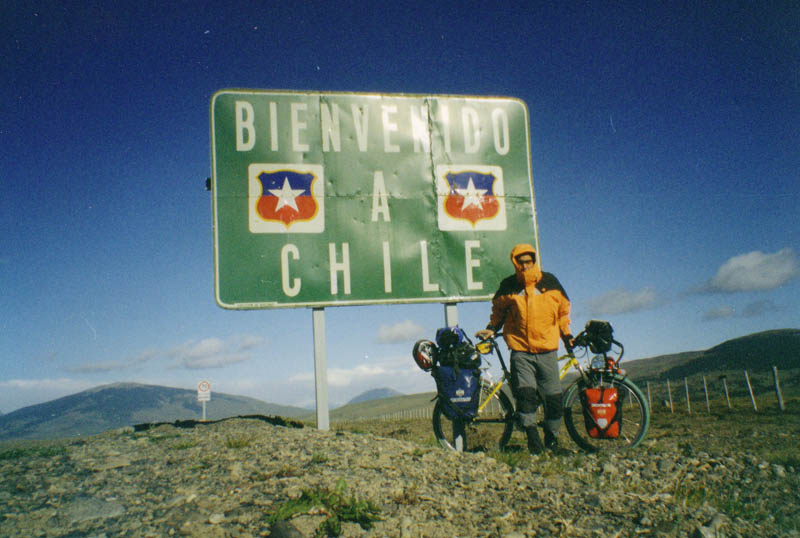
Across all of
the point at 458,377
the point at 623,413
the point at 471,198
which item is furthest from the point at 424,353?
the point at 471,198

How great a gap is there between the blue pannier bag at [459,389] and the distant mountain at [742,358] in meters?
103

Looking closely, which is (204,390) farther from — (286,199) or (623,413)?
(623,413)

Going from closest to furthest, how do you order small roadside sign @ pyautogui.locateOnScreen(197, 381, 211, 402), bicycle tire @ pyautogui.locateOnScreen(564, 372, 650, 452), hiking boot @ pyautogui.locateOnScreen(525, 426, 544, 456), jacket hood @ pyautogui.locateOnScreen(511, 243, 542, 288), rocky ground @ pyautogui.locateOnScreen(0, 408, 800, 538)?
1. rocky ground @ pyautogui.locateOnScreen(0, 408, 800, 538)
2. hiking boot @ pyautogui.locateOnScreen(525, 426, 544, 456)
3. bicycle tire @ pyautogui.locateOnScreen(564, 372, 650, 452)
4. jacket hood @ pyautogui.locateOnScreen(511, 243, 542, 288)
5. small roadside sign @ pyautogui.locateOnScreen(197, 381, 211, 402)

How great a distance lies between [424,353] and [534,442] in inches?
62.6

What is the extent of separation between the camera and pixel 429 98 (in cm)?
755

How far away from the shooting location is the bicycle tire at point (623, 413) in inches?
210

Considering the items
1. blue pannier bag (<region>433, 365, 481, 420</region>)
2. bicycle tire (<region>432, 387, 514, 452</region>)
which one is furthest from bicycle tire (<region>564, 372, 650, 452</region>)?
blue pannier bag (<region>433, 365, 481, 420</region>)

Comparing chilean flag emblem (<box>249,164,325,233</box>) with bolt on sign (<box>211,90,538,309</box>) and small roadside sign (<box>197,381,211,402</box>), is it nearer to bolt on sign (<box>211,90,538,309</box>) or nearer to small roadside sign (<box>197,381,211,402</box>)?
bolt on sign (<box>211,90,538,309</box>)

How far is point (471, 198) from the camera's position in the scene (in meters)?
7.43

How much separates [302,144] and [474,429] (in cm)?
473

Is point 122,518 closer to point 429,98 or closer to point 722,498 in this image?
point 722,498

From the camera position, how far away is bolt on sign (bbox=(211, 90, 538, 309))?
6.79 metres

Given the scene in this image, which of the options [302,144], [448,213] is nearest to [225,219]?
[302,144]

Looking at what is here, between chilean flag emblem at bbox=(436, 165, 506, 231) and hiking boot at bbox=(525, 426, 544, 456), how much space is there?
10.7ft
